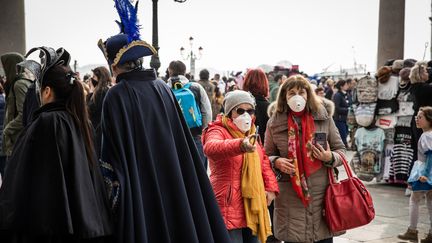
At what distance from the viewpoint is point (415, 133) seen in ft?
31.4

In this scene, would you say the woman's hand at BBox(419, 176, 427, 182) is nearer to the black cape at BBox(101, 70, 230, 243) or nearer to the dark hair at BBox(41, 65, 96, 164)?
the black cape at BBox(101, 70, 230, 243)

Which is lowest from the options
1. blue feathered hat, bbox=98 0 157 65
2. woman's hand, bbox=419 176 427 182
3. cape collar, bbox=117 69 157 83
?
woman's hand, bbox=419 176 427 182

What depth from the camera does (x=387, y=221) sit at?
8109 mm

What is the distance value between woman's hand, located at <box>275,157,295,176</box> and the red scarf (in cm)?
4

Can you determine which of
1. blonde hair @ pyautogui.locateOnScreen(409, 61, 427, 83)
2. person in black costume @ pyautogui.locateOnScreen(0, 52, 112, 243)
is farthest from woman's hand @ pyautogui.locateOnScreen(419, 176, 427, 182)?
person in black costume @ pyautogui.locateOnScreen(0, 52, 112, 243)

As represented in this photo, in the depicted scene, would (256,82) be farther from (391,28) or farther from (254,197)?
(391,28)

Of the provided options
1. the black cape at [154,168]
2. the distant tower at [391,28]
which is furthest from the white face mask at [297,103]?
the distant tower at [391,28]

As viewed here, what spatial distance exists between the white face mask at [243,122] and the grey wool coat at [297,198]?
1.09ft

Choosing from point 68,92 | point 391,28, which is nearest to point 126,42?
point 68,92

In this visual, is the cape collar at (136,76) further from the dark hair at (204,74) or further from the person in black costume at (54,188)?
the dark hair at (204,74)

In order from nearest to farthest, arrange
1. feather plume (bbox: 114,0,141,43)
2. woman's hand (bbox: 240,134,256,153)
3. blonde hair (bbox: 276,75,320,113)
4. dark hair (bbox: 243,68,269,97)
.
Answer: feather plume (bbox: 114,0,141,43) < woman's hand (bbox: 240,134,256,153) < blonde hair (bbox: 276,75,320,113) < dark hair (bbox: 243,68,269,97)

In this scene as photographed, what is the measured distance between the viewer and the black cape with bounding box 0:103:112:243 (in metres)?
3.13

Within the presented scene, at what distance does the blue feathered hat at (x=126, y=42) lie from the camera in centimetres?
374

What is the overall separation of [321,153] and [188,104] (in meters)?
3.38
